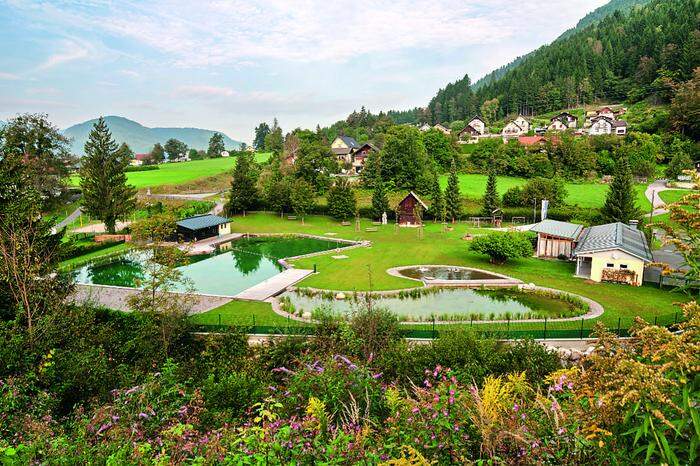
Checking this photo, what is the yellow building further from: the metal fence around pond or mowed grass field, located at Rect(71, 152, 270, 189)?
mowed grass field, located at Rect(71, 152, 270, 189)

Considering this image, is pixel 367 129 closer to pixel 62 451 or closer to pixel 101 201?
pixel 101 201

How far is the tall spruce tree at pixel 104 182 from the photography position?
1550 inches

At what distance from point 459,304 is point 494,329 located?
474 centimetres

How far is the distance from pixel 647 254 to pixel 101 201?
137ft

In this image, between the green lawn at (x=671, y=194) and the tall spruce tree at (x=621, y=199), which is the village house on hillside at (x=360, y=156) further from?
the tall spruce tree at (x=621, y=199)

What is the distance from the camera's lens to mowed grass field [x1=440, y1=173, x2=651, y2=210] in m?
46.2

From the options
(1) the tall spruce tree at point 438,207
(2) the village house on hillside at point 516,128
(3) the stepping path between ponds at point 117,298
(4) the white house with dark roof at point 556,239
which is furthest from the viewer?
(2) the village house on hillside at point 516,128

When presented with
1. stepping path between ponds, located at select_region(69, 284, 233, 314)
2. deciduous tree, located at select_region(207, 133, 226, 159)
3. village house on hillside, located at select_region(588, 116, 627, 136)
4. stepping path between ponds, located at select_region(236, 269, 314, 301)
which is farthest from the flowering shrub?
deciduous tree, located at select_region(207, 133, 226, 159)

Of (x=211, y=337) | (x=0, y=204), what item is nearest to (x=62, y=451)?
(x=211, y=337)

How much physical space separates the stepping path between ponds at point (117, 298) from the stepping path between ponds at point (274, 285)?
122cm

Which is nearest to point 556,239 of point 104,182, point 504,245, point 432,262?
point 504,245

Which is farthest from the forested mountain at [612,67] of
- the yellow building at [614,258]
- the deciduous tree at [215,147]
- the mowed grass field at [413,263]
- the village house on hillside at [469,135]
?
the yellow building at [614,258]

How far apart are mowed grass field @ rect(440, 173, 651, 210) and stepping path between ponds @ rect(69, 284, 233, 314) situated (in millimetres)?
36402

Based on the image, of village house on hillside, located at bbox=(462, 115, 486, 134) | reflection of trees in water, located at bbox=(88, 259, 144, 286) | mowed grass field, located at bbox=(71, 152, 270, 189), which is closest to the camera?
reflection of trees in water, located at bbox=(88, 259, 144, 286)
